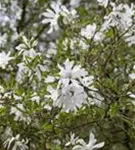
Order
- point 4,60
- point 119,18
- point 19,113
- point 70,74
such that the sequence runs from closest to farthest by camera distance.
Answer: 1. point 70,74
2. point 19,113
3. point 119,18
4. point 4,60

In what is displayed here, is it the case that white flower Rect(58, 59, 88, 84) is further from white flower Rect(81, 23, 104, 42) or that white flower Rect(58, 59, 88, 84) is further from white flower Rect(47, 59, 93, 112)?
white flower Rect(81, 23, 104, 42)

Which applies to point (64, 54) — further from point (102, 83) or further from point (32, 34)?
point (32, 34)

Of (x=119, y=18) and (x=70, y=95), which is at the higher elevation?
(x=119, y=18)

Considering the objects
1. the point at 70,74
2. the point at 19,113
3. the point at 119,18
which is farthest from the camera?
the point at 119,18

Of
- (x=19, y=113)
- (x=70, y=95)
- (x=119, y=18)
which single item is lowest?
(x=70, y=95)

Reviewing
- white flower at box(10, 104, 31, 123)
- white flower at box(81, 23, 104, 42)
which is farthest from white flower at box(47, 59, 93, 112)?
white flower at box(81, 23, 104, 42)

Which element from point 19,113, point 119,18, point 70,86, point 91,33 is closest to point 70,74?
point 70,86

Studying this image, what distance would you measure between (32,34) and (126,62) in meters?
2.25

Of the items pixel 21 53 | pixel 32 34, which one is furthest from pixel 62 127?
pixel 32 34

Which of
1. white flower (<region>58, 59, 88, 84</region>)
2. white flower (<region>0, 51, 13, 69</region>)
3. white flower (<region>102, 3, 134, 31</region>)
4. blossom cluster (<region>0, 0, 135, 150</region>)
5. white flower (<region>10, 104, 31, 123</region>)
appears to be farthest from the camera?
white flower (<region>0, 51, 13, 69</region>)

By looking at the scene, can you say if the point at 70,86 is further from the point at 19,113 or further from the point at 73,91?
the point at 19,113

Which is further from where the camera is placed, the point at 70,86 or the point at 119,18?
the point at 119,18

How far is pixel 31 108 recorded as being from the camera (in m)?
2.50

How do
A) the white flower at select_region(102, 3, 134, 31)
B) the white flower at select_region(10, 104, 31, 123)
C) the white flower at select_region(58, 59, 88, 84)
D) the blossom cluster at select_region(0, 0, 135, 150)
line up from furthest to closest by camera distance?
the white flower at select_region(102, 3, 134, 31)
the white flower at select_region(10, 104, 31, 123)
the blossom cluster at select_region(0, 0, 135, 150)
the white flower at select_region(58, 59, 88, 84)
